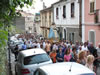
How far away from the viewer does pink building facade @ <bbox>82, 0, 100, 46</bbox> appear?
17.3 m

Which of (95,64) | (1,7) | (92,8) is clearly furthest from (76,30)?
(1,7)

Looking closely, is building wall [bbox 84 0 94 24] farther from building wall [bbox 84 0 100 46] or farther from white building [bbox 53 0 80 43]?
→ white building [bbox 53 0 80 43]

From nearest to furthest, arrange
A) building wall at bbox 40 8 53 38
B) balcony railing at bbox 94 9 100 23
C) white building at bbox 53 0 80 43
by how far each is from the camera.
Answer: balcony railing at bbox 94 9 100 23, white building at bbox 53 0 80 43, building wall at bbox 40 8 53 38

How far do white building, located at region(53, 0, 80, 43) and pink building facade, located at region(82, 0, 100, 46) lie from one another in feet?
6.62

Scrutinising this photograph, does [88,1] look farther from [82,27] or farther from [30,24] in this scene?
[30,24]

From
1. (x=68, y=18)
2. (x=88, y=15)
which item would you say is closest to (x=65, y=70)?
(x=88, y=15)

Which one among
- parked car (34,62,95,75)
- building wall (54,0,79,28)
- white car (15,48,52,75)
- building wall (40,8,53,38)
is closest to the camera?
parked car (34,62,95,75)

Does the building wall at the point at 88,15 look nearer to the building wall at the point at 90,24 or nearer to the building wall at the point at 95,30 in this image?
the building wall at the point at 90,24

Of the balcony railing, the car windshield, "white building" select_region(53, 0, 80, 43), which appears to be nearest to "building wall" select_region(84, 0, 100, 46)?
the balcony railing

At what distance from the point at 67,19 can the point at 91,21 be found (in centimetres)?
678

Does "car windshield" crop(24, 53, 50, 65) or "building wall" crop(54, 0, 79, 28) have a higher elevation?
"building wall" crop(54, 0, 79, 28)

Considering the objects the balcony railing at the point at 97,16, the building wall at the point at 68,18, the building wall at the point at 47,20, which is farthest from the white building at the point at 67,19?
the building wall at the point at 47,20

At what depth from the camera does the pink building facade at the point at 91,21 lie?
56.9 feet

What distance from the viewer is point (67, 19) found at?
25.2m
